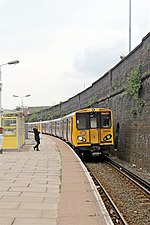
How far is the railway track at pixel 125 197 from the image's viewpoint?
8.82 metres

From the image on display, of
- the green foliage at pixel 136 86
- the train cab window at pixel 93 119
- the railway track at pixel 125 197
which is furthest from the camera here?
the train cab window at pixel 93 119

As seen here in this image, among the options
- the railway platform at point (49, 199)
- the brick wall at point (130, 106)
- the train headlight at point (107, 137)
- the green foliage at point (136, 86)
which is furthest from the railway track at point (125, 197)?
the train headlight at point (107, 137)

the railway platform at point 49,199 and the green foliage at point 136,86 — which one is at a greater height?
the green foliage at point 136,86

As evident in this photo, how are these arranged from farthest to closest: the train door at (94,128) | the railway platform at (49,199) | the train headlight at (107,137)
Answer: the train headlight at (107,137) → the train door at (94,128) → the railway platform at (49,199)

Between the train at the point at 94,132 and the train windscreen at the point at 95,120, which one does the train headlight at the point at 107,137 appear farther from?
the train windscreen at the point at 95,120

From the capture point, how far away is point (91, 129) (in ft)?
74.6

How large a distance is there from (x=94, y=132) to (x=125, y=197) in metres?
11.0

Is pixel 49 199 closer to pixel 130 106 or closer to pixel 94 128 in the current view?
pixel 94 128

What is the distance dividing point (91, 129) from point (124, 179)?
7.52 metres

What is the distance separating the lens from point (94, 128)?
22703 millimetres

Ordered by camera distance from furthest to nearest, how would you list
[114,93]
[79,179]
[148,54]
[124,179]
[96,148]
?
[114,93] < [96,148] < [148,54] < [124,179] < [79,179]

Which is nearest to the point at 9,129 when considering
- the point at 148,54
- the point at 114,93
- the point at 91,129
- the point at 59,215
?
the point at 91,129

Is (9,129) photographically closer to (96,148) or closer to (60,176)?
(96,148)

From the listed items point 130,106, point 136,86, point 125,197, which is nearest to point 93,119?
point 130,106
